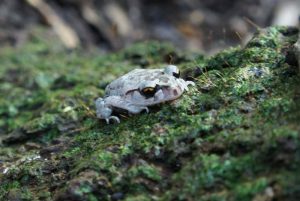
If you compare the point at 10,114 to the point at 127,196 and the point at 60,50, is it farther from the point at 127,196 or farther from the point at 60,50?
the point at 127,196

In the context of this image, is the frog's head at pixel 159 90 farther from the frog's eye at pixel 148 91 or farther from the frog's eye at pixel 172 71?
the frog's eye at pixel 172 71

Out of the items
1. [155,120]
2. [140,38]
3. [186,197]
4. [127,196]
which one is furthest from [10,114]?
[140,38]

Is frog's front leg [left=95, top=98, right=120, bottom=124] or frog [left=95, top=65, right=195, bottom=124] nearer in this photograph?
frog [left=95, top=65, right=195, bottom=124]

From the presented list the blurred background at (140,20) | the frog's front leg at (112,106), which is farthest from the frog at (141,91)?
the blurred background at (140,20)

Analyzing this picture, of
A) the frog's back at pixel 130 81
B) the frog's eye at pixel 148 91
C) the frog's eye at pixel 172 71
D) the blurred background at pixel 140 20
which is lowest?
the frog's eye at pixel 148 91

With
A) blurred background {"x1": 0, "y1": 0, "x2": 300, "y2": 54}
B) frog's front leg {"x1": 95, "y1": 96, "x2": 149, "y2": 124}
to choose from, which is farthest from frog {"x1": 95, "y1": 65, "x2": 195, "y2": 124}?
blurred background {"x1": 0, "y1": 0, "x2": 300, "y2": 54}

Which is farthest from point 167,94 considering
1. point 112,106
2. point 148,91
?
point 112,106

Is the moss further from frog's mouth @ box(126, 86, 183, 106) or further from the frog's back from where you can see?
the frog's back
